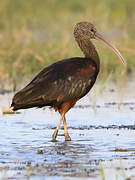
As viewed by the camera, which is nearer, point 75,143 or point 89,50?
point 75,143

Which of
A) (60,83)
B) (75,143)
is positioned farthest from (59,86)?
(75,143)

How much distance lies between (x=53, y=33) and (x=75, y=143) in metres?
11.6

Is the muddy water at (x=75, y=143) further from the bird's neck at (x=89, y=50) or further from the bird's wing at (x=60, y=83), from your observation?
the bird's neck at (x=89, y=50)

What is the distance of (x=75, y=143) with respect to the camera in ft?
30.8

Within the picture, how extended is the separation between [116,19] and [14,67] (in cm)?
891

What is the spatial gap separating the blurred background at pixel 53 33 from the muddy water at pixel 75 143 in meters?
0.83

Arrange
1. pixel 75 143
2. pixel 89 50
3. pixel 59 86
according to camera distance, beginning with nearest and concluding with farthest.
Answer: pixel 75 143, pixel 59 86, pixel 89 50

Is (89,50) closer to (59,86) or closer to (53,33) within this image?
(59,86)

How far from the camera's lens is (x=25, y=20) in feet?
73.8

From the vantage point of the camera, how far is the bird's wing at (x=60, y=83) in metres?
9.43

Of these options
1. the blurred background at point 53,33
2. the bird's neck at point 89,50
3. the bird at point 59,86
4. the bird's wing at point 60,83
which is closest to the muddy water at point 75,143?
the bird at point 59,86

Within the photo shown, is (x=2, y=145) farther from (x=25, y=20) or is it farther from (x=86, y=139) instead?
(x=25, y=20)

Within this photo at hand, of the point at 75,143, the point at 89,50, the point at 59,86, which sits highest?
the point at 89,50

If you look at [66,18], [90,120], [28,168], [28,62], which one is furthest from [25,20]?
[28,168]
